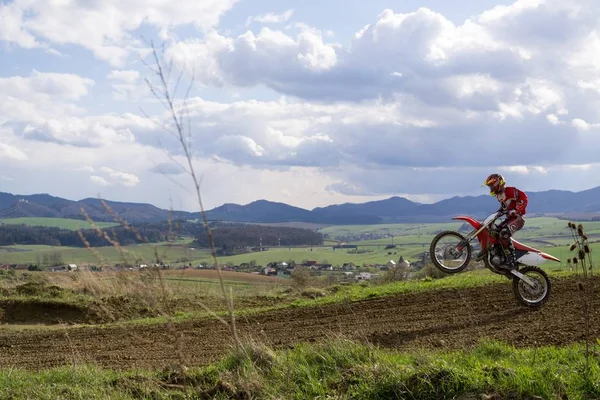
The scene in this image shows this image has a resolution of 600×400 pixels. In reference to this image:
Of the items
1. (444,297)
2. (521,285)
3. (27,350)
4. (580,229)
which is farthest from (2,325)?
(580,229)

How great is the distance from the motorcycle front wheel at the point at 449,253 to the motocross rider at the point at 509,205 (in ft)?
2.95

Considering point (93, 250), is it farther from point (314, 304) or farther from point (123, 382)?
point (314, 304)

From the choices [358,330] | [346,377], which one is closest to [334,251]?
[358,330]

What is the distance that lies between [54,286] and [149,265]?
15665 mm

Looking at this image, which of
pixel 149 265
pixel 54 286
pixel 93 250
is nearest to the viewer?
pixel 149 265

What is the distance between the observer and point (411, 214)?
A: 498 feet

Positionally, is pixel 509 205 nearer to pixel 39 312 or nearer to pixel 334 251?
pixel 39 312

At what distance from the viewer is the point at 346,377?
7164 millimetres

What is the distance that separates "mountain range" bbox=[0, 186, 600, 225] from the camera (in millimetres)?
104375

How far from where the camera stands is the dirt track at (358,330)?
31.0ft

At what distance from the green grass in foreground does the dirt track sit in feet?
3.77

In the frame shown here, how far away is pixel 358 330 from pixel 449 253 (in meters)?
3.05

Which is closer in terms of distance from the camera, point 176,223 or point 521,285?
point 176,223

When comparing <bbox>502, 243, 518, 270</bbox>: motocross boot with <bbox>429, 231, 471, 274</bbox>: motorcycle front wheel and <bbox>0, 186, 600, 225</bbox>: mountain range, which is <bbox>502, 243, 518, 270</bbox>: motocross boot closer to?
<bbox>429, 231, 471, 274</bbox>: motorcycle front wheel
